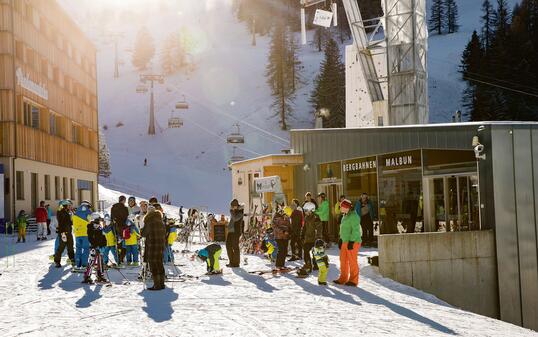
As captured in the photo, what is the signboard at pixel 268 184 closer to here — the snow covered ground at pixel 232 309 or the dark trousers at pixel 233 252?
the dark trousers at pixel 233 252

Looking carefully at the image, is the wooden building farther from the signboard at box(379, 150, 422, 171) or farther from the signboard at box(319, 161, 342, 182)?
the signboard at box(379, 150, 422, 171)

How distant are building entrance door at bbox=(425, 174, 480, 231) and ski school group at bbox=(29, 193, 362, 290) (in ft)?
10.8

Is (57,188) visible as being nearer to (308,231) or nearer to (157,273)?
(308,231)

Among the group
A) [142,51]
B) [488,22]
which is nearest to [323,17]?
[488,22]

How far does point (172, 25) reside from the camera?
14712 cm

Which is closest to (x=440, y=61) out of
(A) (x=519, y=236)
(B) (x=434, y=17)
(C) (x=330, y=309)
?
(B) (x=434, y=17)

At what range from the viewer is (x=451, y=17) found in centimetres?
11338

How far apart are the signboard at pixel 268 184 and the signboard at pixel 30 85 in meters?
18.6

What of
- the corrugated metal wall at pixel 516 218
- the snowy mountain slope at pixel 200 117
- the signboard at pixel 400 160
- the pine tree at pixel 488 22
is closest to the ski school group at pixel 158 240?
the signboard at pixel 400 160

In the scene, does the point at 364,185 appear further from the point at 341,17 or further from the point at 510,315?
the point at 341,17

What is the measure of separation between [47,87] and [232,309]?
106 ft

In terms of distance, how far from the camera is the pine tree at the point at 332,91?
73.0 m

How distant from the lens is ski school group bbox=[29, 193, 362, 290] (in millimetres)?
11055

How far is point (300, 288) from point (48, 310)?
4.35 meters
